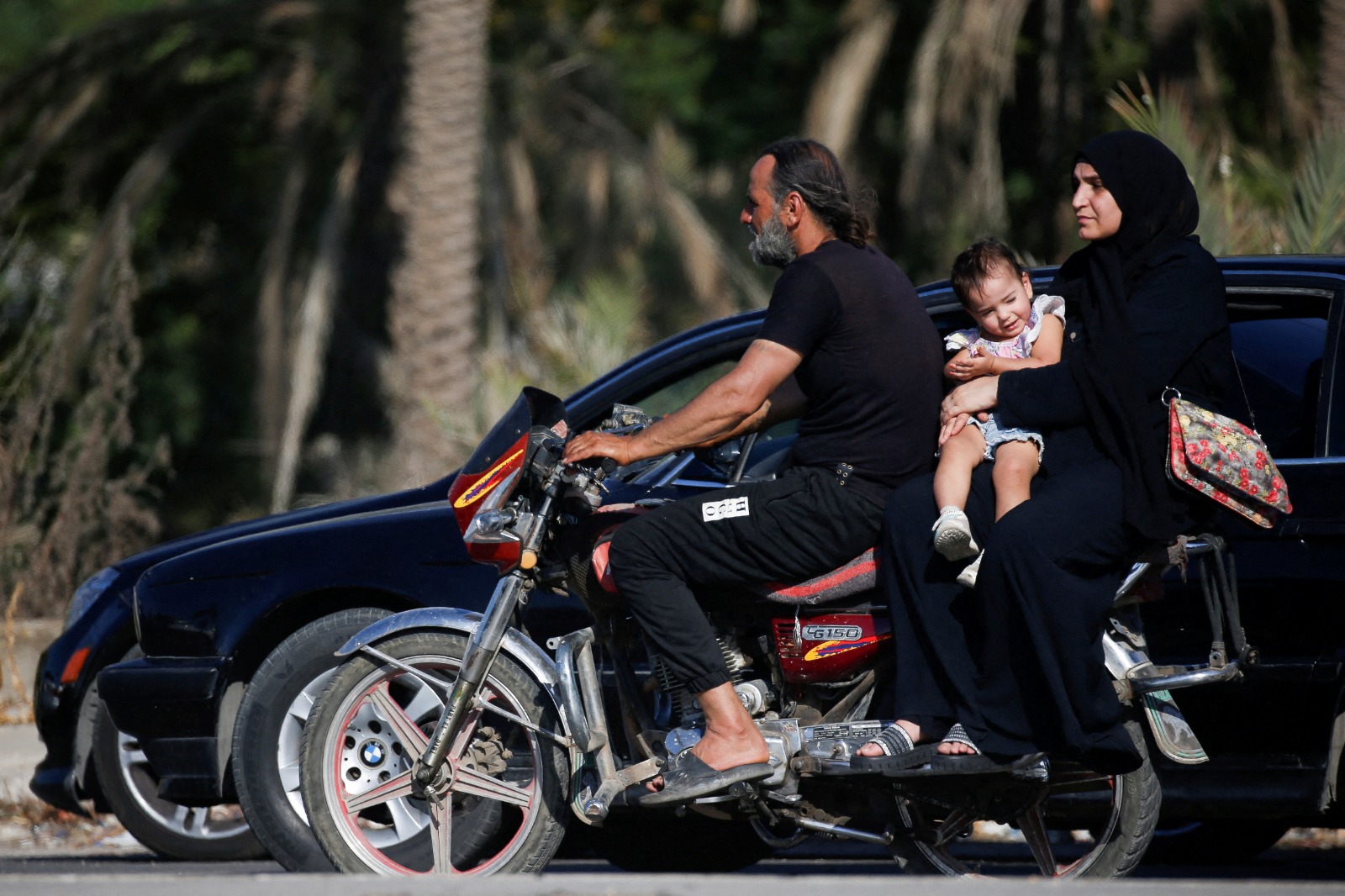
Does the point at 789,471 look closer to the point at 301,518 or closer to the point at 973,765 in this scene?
the point at 973,765

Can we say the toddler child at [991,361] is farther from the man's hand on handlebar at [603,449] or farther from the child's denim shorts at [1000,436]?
the man's hand on handlebar at [603,449]

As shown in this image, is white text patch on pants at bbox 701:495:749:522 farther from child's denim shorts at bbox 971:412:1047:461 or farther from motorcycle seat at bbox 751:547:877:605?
child's denim shorts at bbox 971:412:1047:461

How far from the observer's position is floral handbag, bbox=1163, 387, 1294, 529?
4.16 metres

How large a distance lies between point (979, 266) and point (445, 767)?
2081 millimetres

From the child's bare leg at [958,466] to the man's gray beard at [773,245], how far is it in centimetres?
69

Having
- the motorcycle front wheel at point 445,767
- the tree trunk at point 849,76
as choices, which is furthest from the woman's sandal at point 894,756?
the tree trunk at point 849,76

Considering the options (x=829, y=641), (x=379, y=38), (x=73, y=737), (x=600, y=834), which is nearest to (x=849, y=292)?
(x=829, y=641)

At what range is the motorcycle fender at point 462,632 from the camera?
14.8ft

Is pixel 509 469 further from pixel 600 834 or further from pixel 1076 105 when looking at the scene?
pixel 1076 105

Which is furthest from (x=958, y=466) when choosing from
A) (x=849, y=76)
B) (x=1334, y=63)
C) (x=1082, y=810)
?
(x=849, y=76)

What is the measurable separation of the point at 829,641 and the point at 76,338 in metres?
10.7

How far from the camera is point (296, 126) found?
55.3ft

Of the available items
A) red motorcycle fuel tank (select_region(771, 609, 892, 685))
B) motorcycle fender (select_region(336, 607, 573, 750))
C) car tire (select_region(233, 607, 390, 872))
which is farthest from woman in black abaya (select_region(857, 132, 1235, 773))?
car tire (select_region(233, 607, 390, 872))

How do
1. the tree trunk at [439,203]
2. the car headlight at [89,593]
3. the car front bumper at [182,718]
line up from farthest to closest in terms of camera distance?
the tree trunk at [439,203]
the car headlight at [89,593]
the car front bumper at [182,718]
